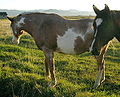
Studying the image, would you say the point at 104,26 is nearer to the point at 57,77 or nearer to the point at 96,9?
the point at 96,9

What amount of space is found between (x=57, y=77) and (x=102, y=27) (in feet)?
11.8

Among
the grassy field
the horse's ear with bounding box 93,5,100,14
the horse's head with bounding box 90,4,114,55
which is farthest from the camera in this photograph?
the grassy field

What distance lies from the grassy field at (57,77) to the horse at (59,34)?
63 cm

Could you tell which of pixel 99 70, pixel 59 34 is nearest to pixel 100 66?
pixel 99 70

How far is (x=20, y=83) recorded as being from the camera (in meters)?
8.12

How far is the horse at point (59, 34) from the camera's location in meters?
8.20

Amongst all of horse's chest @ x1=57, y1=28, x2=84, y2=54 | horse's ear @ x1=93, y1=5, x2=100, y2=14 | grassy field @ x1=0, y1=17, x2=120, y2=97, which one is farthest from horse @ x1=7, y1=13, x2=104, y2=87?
horse's ear @ x1=93, y1=5, x2=100, y2=14

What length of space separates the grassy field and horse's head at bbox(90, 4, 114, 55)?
1691mm

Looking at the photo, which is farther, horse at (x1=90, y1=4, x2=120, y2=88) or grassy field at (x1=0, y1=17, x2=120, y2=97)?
grassy field at (x1=0, y1=17, x2=120, y2=97)

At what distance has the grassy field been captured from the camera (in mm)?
7578

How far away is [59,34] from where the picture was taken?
328 inches

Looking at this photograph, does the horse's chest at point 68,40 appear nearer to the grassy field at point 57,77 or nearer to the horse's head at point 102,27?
the grassy field at point 57,77

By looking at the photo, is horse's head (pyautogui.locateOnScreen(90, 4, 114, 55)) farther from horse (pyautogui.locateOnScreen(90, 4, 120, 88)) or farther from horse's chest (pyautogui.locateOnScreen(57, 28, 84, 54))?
horse's chest (pyautogui.locateOnScreen(57, 28, 84, 54))

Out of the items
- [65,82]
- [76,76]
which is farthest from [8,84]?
[76,76]
